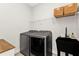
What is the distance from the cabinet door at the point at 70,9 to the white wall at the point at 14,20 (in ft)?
1.47

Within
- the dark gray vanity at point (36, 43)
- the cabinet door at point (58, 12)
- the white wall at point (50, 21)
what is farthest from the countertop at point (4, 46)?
the cabinet door at point (58, 12)

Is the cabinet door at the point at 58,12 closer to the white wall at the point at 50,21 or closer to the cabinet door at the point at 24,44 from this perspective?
the white wall at the point at 50,21

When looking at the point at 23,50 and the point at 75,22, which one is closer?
the point at 75,22

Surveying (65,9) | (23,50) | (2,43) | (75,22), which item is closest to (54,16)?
(65,9)

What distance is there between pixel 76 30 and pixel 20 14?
0.70 m

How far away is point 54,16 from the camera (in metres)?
1.34

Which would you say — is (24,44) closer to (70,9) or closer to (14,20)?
(14,20)

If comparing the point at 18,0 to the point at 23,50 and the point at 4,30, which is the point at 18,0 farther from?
the point at 23,50

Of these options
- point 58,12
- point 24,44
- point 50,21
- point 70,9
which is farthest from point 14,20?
point 70,9

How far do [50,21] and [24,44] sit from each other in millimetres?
436

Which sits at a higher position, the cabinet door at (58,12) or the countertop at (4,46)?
the cabinet door at (58,12)

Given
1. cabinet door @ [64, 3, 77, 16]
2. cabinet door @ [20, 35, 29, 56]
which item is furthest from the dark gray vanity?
cabinet door @ [64, 3, 77, 16]

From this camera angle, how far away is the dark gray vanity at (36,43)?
52.2 inches

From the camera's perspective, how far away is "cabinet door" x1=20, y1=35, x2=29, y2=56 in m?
1.36
